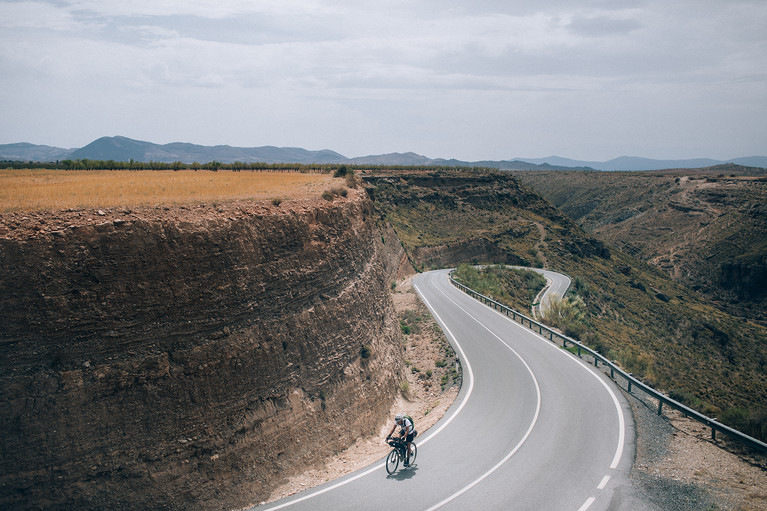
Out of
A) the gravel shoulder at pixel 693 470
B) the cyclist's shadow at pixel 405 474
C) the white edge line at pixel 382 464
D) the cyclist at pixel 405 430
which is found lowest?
the white edge line at pixel 382 464

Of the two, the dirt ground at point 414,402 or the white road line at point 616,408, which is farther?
the dirt ground at point 414,402

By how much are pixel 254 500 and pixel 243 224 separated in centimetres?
731

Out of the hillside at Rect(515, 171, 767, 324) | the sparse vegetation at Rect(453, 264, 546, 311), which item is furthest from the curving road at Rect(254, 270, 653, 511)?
the hillside at Rect(515, 171, 767, 324)

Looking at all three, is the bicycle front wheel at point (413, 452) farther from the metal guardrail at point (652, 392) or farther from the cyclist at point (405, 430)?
the metal guardrail at point (652, 392)

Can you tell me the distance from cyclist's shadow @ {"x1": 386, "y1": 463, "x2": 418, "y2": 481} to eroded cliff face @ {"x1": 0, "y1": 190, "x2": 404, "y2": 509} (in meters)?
3.06

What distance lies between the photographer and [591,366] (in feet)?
60.4

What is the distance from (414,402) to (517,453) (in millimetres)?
6517

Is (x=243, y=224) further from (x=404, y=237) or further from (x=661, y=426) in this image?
(x=404, y=237)

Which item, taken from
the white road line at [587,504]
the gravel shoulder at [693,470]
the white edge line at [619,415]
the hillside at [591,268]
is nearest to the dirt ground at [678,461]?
the gravel shoulder at [693,470]

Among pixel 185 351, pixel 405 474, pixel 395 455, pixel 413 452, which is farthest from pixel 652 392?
pixel 185 351

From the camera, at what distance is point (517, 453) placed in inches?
474

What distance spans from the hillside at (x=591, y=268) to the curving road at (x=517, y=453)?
4329 mm

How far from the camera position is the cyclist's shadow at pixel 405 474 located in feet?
36.1

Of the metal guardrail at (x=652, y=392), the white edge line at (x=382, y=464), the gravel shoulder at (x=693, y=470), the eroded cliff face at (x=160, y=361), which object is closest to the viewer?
the gravel shoulder at (x=693, y=470)
